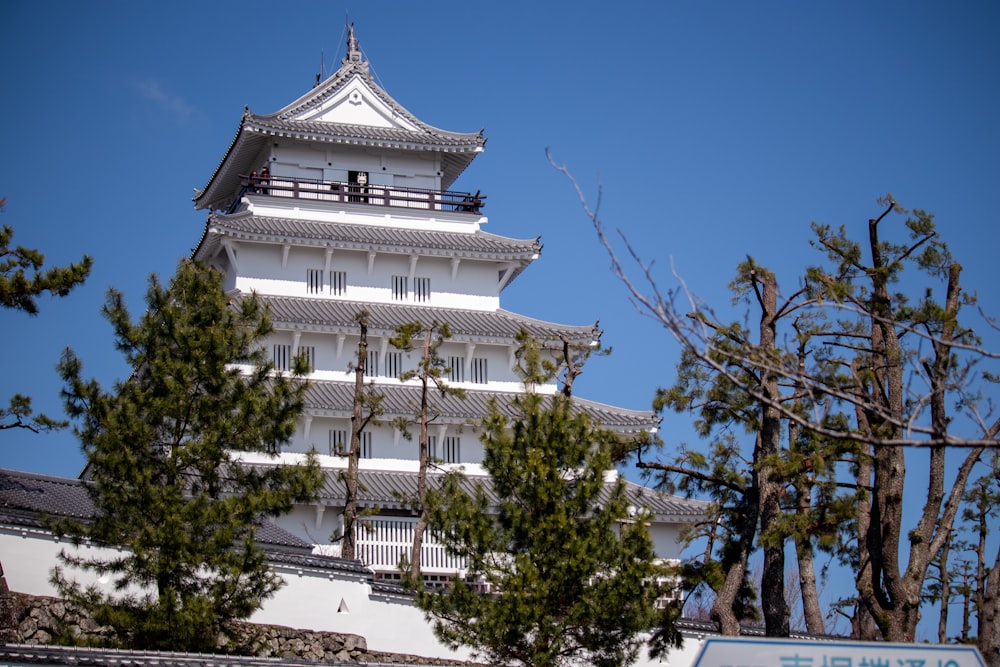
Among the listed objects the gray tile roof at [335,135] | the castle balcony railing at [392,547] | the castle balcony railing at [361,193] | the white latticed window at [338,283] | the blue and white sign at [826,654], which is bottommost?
the blue and white sign at [826,654]

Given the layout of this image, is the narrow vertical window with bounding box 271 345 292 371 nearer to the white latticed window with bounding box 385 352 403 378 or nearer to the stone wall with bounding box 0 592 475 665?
the white latticed window with bounding box 385 352 403 378

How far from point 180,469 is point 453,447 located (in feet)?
52.3

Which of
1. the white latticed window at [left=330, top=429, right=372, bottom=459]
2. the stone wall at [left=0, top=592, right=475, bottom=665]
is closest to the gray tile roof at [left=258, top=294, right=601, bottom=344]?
the white latticed window at [left=330, top=429, right=372, bottom=459]

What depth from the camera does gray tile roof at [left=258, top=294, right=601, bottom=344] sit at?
32.9 m

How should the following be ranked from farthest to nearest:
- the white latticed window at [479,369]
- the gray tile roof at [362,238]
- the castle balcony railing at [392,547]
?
the white latticed window at [479,369] → the gray tile roof at [362,238] → the castle balcony railing at [392,547]

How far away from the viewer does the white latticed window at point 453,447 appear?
3319 centimetres

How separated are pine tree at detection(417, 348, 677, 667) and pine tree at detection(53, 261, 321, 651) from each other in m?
2.66

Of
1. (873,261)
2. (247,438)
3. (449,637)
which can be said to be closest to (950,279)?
(873,261)

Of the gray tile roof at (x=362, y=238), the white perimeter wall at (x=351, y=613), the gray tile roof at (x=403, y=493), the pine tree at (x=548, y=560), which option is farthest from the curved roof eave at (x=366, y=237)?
the pine tree at (x=548, y=560)

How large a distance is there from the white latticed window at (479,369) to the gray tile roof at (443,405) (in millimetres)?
560

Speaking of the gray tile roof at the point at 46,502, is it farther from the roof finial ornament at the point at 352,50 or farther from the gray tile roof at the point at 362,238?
the roof finial ornament at the point at 352,50

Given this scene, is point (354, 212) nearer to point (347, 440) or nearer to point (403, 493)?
point (347, 440)

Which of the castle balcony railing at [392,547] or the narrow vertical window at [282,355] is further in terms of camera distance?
the narrow vertical window at [282,355]

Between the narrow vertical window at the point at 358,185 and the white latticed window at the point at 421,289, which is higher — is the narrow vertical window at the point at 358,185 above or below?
above
